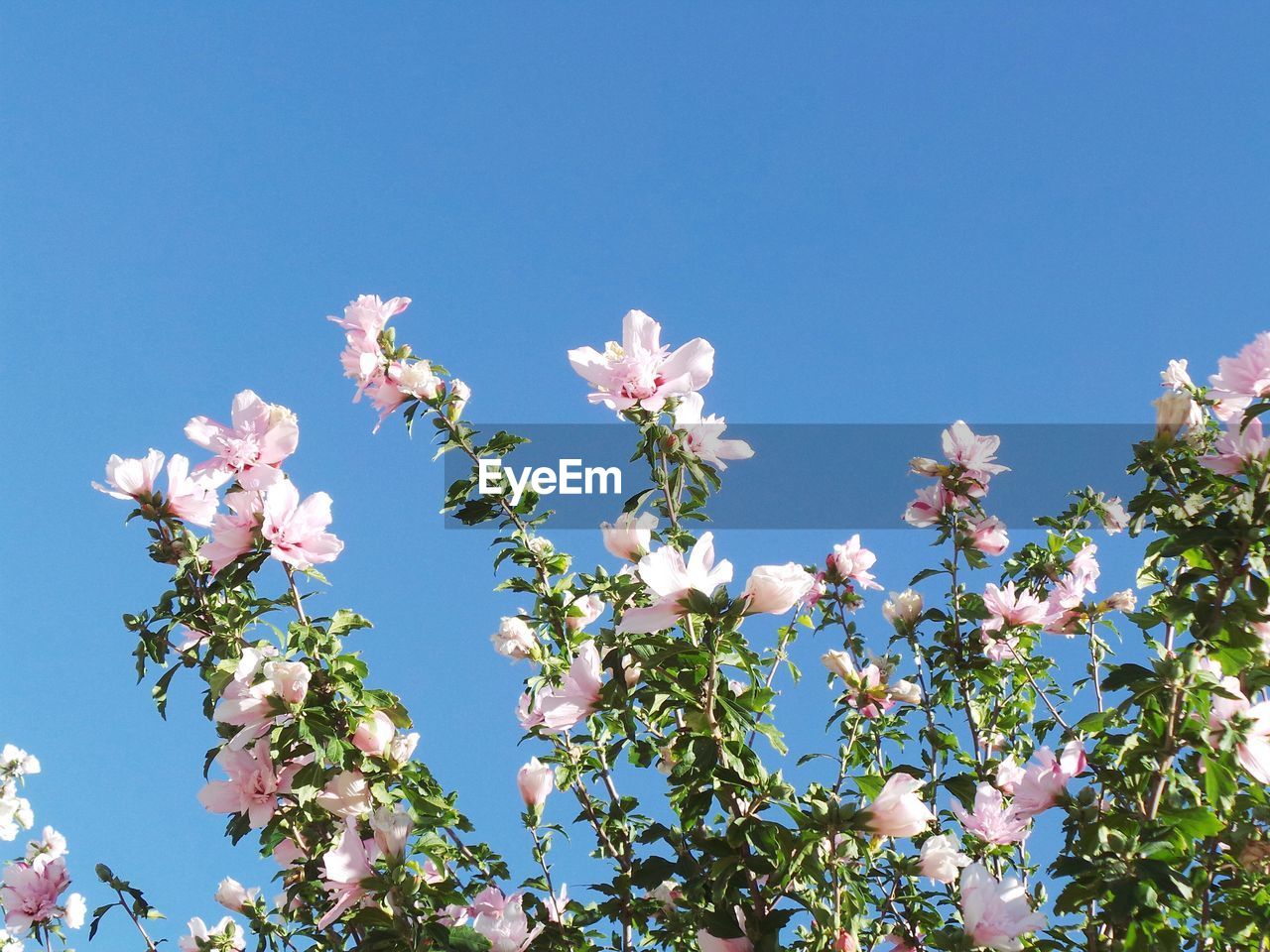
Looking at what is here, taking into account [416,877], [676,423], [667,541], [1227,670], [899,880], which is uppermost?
[676,423]

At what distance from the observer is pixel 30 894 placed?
159 inches

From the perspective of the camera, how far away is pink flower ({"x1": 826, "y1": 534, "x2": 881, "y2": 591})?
4.32 meters

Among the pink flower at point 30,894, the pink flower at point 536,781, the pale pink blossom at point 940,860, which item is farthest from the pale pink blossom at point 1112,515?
the pink flower at point 30,894

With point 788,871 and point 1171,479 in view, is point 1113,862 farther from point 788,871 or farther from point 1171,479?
point 1171,479

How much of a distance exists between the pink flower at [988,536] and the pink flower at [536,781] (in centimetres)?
176

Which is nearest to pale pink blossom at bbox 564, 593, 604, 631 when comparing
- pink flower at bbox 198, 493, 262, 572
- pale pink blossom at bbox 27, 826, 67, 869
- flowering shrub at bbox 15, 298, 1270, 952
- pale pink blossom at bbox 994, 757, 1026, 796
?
flowering shrub at bbox 15, 298, 1270, 952

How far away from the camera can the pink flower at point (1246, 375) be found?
257 cm

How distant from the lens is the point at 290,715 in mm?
2559

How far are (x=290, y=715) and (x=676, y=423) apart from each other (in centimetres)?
119

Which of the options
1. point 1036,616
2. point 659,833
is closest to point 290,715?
point 659,833

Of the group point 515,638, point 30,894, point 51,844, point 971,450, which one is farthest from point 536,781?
point 51,844

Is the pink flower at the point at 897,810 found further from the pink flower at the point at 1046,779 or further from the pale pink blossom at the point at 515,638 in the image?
the pale pink blossom at the point at 515,638

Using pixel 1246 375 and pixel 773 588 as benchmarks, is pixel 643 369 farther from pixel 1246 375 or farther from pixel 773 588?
pixel 1246 375

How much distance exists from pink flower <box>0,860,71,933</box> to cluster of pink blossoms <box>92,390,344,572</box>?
1927 mm
